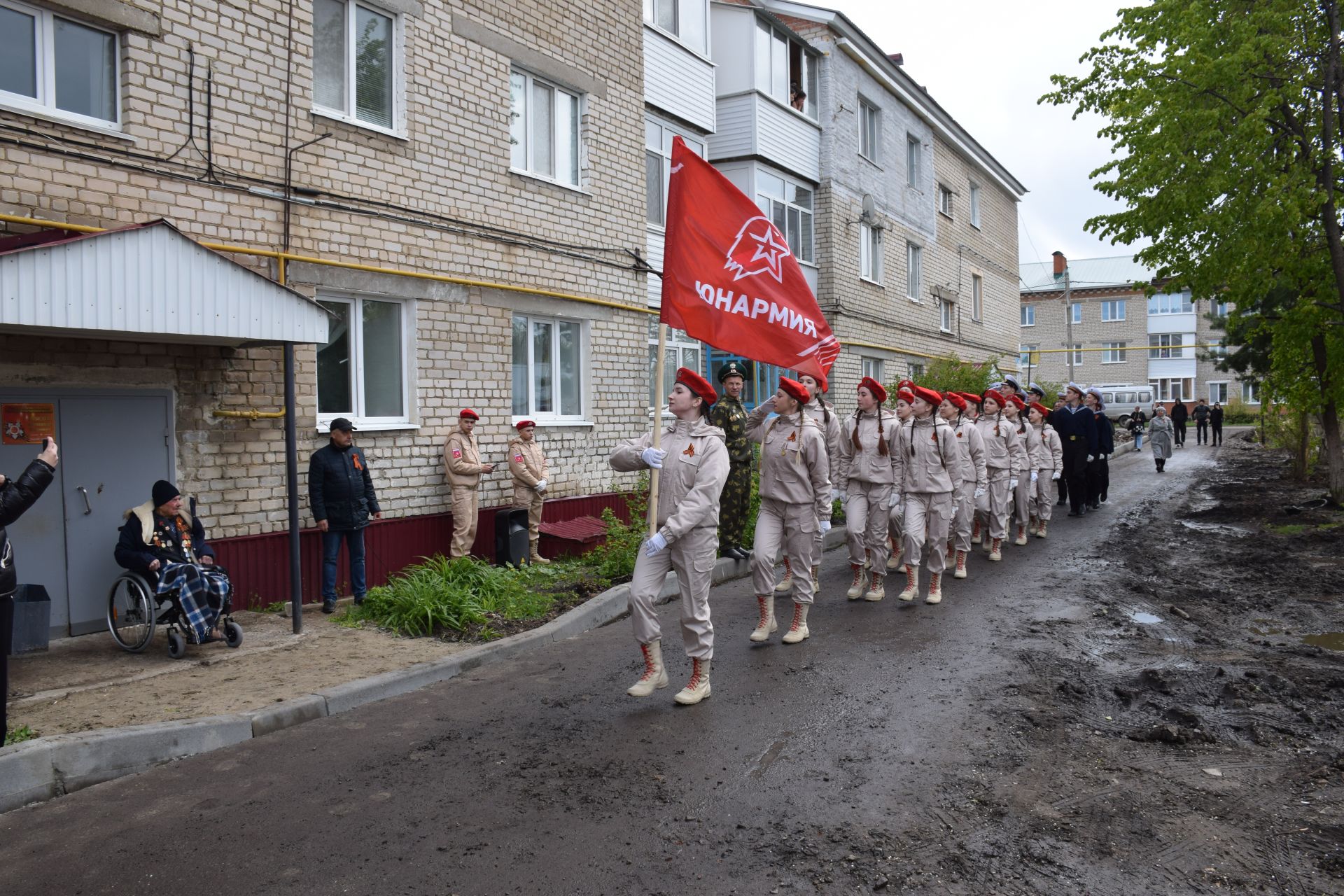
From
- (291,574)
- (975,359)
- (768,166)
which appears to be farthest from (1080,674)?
(975,359)

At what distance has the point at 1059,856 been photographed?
391 cm

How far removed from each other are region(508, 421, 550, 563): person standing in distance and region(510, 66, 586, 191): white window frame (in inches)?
129

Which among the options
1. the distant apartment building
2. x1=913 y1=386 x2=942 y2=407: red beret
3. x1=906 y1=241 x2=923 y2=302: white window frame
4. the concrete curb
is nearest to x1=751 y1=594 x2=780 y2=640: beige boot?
the concrete curb

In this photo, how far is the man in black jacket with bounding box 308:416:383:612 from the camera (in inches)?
356

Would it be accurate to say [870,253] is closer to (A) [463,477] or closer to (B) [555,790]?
(A) [463,477]

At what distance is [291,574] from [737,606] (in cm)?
402

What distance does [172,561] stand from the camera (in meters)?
7.48

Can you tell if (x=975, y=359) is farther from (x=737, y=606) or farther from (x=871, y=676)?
(x=871, y=676)

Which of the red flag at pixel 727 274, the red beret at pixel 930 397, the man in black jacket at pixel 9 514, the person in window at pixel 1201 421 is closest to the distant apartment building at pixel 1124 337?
the person in window at pixel 1201 421

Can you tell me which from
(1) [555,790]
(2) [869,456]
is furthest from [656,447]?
(2) [869,456]

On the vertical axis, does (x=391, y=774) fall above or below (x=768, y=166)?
below

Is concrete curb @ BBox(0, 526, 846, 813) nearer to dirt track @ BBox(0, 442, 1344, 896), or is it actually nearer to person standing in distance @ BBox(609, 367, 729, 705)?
dirt track @ BBox(0, 442, 1344, 896)

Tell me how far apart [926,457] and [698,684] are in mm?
4512

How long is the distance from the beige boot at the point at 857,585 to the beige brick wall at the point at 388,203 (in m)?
4.41
